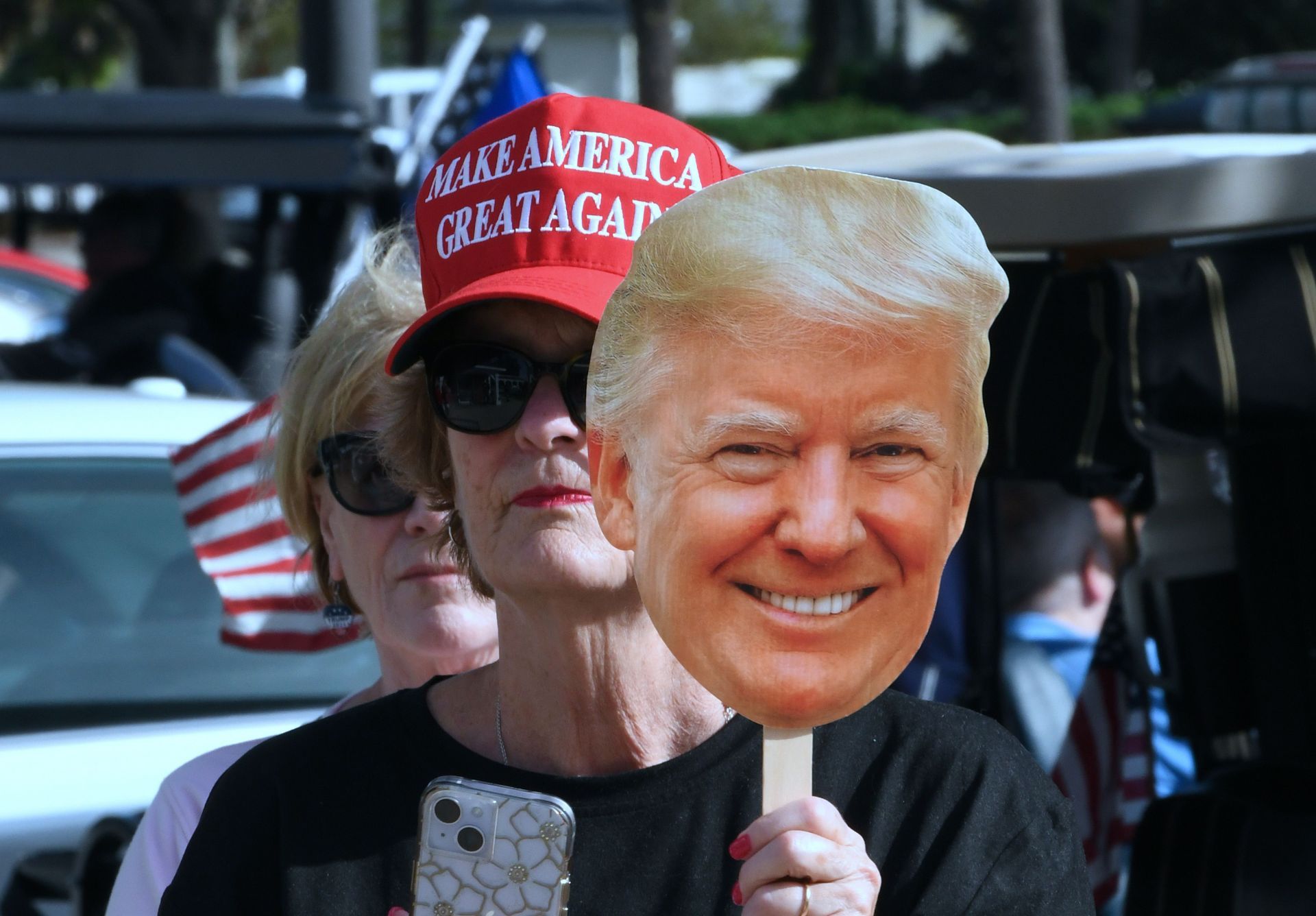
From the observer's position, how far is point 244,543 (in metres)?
3.17

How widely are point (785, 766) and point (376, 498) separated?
3.57 ft

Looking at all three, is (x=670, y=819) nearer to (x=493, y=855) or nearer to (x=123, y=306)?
(x=493, y=855)

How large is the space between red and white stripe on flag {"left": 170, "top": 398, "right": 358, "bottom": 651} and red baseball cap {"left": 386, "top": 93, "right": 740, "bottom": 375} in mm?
1551

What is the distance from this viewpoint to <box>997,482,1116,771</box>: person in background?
3342 mm

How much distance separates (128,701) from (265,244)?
5.08 m

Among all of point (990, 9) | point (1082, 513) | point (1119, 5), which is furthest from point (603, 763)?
point (990, 9)

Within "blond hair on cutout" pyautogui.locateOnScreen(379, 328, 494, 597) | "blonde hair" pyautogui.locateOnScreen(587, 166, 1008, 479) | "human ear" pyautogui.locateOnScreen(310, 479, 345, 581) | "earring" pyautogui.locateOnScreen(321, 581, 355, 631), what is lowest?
"earring" pyautogui.locateOnScreen(321, 581, 355, 631)

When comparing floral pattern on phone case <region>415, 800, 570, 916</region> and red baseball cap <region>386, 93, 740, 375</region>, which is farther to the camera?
red baseball cap <region>386, 93, 740, 375</region>

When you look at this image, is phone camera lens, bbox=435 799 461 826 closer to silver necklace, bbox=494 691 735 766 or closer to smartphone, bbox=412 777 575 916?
smartphone, bbox=412 777 575 916

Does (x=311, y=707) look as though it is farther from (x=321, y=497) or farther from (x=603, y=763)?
(x=603, y=763)

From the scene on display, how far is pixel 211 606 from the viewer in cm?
342

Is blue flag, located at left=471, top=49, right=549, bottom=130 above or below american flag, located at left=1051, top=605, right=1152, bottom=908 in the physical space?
above

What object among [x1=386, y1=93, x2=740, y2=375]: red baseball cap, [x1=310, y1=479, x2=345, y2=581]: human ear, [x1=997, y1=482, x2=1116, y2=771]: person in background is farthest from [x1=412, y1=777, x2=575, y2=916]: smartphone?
[x1=997, y1=482, x2=1116, y2=771]: person in background

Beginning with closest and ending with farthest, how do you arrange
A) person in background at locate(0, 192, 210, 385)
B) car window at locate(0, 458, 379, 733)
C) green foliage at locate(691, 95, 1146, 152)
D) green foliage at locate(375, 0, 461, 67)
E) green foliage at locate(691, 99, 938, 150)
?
car window at locate(0, 458, 379, 733) → person in background at locate(0, 192, 210, 385) → green foliage at locate(691, 95, 1146, 152) → green foliage at locate(691, 99, 938, 150) → green foliage at locate(375, 0, 461, 67)
